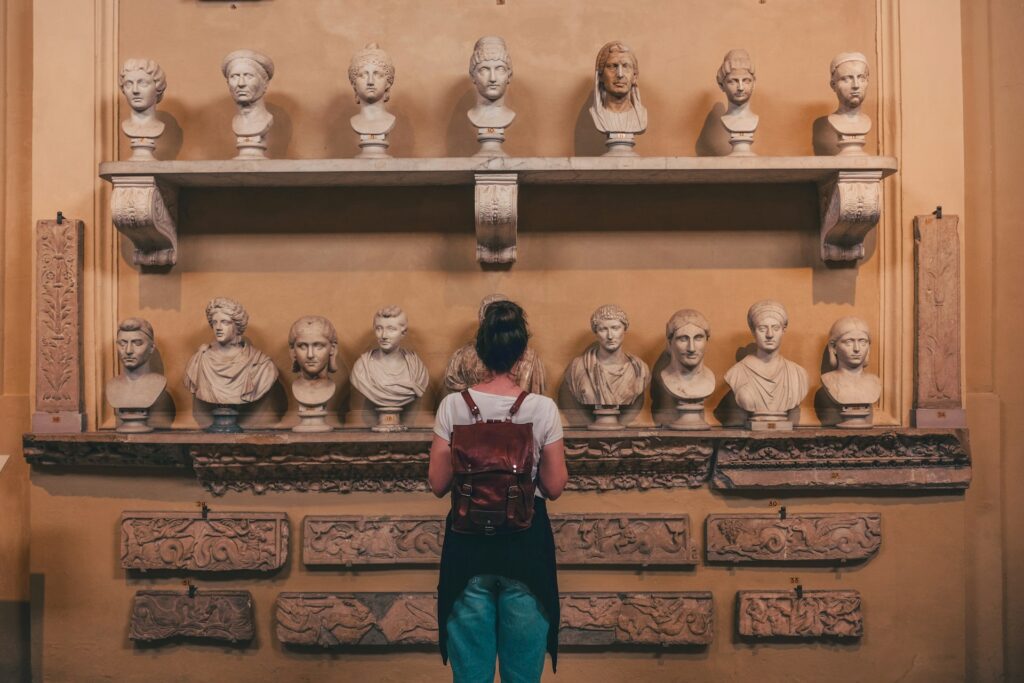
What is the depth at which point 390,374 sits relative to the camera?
4234 millimetres

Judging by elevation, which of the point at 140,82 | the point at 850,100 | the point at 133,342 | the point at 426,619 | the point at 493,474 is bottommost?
the point at 426,619

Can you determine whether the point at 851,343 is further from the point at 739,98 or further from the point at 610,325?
the point at 739,98

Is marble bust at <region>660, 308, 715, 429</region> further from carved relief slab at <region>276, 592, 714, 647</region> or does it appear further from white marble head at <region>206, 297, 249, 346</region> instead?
white marble head at <region>206, 297, 249, 346</region>

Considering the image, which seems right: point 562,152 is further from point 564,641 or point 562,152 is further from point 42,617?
point 42,617

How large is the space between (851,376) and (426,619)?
2.20 m

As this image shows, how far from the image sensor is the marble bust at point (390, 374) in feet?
13.8

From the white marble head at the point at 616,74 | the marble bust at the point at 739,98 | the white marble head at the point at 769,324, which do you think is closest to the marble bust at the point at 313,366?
the white marble head at the point at 616,74

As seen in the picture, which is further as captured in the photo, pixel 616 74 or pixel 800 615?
pixel 800 615

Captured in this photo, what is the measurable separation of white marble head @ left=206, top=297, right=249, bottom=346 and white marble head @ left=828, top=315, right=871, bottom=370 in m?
2.67

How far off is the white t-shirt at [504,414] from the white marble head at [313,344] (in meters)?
1.56

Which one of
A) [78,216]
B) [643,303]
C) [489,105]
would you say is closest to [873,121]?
[643,303]

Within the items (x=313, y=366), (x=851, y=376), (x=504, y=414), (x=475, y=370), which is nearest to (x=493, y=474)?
(x=504, y=414)

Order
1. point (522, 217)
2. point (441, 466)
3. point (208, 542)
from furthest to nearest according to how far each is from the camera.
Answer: point (522, 217) < point (208, 542) < point (441, 466)

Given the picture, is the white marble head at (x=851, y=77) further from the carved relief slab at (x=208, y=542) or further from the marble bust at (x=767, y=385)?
the carved relief slab at (x=208, y=542)
